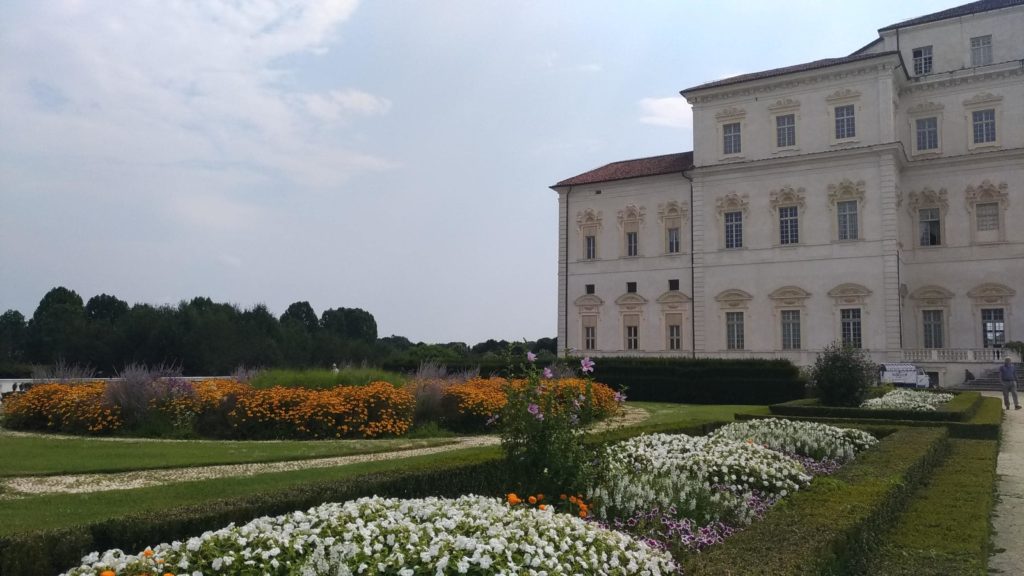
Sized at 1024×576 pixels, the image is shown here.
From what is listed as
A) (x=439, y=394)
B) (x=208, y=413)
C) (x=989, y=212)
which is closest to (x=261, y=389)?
(x=208, y=413)

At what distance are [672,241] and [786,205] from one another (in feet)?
18.7

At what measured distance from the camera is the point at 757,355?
1375 inches

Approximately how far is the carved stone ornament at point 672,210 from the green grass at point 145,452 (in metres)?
27.3

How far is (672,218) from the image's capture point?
125 feet

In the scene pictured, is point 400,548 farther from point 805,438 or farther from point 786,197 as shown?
point 786,197

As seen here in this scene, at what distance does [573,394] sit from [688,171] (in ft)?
107

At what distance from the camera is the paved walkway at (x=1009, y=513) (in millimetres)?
5957

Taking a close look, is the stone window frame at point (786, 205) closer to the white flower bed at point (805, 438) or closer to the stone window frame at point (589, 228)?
the stone window frame at point (589, 228)

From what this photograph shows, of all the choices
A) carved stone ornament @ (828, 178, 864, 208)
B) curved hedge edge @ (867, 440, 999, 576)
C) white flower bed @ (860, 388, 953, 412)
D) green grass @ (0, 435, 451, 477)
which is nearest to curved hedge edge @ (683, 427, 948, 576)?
curved hedge edge @ (867, 440, 999, 576)

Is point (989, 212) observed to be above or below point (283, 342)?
above

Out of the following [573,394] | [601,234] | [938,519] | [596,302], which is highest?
[601,234]

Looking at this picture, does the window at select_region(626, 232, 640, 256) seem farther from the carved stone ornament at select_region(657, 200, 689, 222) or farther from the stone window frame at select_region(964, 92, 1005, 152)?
the stone window frame at select_region(964, 92, 1005, 152)

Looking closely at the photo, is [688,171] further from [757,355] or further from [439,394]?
[439,394]

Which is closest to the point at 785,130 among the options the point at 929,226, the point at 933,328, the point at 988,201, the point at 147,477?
the point at 929,226
